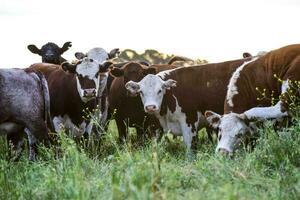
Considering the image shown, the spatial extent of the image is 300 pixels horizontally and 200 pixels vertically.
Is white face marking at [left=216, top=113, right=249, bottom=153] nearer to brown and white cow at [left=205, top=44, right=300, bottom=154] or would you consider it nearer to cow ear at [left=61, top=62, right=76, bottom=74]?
brown and white cow at [left=205, top=44, right=300, bottom=154]

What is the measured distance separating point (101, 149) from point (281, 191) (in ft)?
16.5

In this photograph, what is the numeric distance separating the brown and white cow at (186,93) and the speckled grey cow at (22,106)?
2193mm

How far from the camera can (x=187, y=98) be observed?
11.2m

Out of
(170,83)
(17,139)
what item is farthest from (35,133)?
(170,83)

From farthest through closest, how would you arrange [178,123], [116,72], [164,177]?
[116,72]
[178,123]
[164,177]

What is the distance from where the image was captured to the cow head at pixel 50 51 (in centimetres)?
1569

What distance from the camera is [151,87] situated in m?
10.9

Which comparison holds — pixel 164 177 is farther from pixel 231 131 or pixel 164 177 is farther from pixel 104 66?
pixel 104 66

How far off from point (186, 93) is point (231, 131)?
9.75ft

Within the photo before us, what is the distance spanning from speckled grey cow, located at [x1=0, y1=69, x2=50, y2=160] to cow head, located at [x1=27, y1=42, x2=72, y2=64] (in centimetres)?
621

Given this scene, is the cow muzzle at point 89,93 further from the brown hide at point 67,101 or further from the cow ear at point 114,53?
the cow ear at point 114,53

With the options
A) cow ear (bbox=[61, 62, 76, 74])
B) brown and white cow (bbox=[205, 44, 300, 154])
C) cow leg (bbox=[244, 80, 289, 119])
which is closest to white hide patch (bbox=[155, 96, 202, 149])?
brown and white cow (bbox=[205, 44, 300, 154])

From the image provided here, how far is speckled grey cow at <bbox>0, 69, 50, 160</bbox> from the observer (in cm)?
893

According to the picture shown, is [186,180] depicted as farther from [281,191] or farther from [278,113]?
[278,113]
